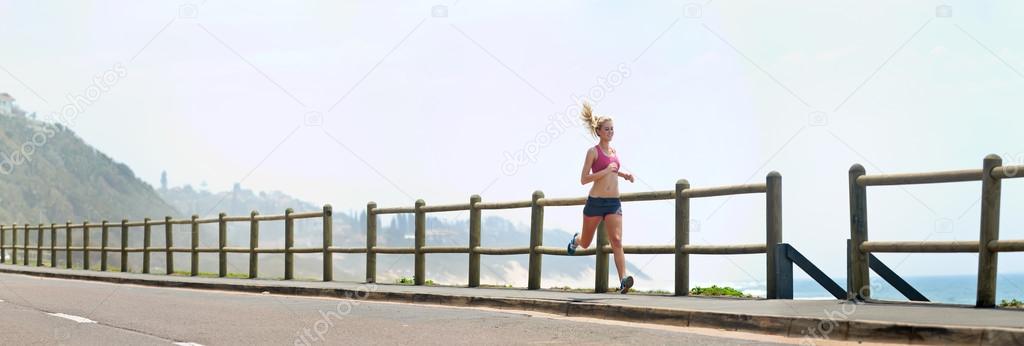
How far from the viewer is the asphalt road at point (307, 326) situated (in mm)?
10117

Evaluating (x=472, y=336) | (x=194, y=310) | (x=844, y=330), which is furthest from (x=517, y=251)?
(x=844, y=330)

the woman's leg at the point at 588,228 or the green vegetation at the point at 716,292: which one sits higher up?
the woman's leg at the point at 588,228

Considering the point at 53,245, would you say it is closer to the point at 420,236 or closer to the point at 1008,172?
the point at 420,236

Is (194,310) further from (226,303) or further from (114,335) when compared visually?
(114,335)

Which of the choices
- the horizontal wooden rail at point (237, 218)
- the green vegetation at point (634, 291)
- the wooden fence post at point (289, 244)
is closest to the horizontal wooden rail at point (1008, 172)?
the green vegetation at point (634, 291)

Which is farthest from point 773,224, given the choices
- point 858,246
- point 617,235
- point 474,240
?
point 474,240

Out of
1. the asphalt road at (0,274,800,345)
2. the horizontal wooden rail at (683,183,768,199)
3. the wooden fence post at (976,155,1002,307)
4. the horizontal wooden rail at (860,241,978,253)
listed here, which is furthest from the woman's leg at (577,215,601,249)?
the wooden fence post at (976,155,1002,307)

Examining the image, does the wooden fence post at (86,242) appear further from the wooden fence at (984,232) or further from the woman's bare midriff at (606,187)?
the wooden fence at (984,232)

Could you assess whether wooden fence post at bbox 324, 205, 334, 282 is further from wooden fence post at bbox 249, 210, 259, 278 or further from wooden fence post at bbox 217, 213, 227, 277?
wooden fence post at bbox 217, 213, 227, 277

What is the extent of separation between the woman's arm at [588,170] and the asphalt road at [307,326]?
6.45 feet

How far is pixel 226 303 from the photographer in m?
16.4

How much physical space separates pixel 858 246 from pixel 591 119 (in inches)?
137

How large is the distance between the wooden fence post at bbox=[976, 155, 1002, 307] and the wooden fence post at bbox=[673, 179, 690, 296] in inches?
153

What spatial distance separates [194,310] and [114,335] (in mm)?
3563
